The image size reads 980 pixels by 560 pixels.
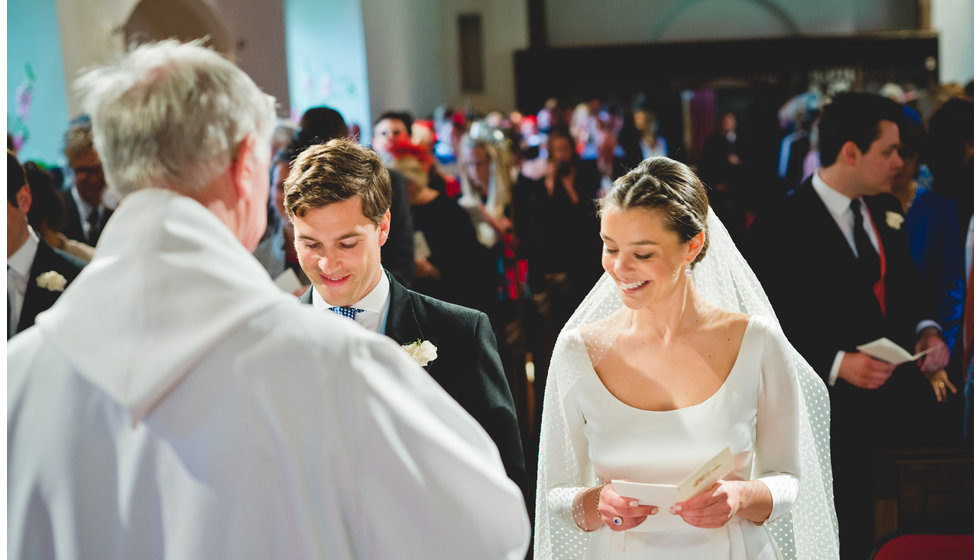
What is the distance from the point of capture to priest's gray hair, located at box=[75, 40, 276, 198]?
1240mm

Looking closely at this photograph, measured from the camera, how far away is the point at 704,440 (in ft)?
6.59

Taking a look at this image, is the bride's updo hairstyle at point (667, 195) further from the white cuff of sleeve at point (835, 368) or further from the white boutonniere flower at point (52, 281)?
the white boutonniere flower at point (52, 281)

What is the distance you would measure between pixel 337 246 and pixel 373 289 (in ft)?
0.47

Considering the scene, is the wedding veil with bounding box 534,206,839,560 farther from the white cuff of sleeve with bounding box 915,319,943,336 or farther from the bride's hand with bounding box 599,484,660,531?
the white cuff of sleeve with bounding box 915,319,943,336

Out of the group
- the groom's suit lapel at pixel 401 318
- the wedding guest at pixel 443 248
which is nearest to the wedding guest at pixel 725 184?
the wedding guest at pixel 443 248

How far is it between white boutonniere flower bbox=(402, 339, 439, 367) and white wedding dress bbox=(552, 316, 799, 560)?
1.11 ft

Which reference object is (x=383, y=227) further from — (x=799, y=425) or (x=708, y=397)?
(x=799, y=425)

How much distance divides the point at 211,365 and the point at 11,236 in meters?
2.06

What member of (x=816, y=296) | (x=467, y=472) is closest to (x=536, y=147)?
(x=816, y=296)

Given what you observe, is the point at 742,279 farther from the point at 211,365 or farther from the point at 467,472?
the point at 211,365

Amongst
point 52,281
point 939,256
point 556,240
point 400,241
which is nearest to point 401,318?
point 400,241

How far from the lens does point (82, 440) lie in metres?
1.23

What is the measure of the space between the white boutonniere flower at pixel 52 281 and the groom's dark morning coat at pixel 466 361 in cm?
116

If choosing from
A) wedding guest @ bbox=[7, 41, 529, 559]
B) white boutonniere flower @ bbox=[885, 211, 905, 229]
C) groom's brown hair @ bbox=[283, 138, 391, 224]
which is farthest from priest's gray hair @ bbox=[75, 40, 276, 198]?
white boutonniere flower @ bbox=[885, 211, 905, 229]
